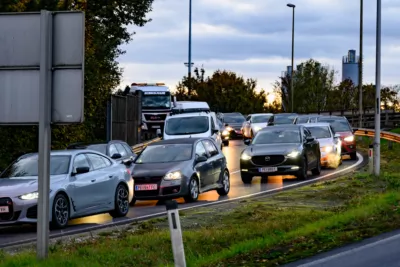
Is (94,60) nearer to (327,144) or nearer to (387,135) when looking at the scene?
(327,144)

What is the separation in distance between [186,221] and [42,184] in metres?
6.07

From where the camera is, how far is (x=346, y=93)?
4173 inches

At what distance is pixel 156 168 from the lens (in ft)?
74.9

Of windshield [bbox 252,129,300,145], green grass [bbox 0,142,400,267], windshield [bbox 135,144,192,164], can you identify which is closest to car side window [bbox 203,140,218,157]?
windshield [bbox 135,144,192,164]

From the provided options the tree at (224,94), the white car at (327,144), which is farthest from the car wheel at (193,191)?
the tree at (224,94)

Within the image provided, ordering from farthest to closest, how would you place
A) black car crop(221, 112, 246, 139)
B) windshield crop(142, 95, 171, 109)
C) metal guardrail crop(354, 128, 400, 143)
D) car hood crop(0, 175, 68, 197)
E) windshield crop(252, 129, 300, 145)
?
black car crop(221, 112, 246, 139) < windshield crop(142, 95, 171, 109) < metal guardrail crop(354, 128, 400, 143) < windshield crop(252, 129, 300, 145) < car hood crop(0, 175, 68, 197)

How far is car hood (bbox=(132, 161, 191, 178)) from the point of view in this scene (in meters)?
22.6

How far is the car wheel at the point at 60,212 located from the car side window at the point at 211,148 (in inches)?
288

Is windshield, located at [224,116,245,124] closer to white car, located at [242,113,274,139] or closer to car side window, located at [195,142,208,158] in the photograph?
white car, located at [242,113,274,139]

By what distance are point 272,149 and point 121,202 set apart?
→ 8.87 metres

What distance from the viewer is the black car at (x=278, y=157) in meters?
27.7

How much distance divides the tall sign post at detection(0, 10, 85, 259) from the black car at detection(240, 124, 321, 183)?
55.7 feet

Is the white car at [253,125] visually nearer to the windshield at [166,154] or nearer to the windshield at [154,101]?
the windshield at [154,101]

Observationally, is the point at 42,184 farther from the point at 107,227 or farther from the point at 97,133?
the point at 97,133
